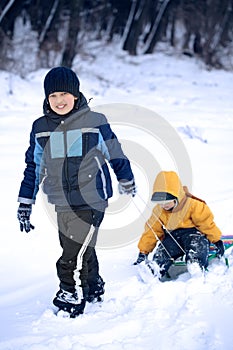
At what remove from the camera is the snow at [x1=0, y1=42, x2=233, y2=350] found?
2332 mm

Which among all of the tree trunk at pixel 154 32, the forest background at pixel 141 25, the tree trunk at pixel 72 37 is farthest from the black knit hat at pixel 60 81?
the tree trunk at pixel 154 32

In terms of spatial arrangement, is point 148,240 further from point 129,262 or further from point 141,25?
point 141,25

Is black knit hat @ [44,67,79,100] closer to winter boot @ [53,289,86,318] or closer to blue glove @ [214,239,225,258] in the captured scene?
winter boot @ [53,289,86,318]

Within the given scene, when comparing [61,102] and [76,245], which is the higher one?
[61,102]

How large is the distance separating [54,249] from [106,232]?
1.76ft

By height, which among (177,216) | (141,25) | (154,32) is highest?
(177,216)

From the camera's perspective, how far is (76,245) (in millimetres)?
2473

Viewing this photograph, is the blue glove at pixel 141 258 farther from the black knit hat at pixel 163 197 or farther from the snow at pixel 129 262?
the black knit hat at pixel 163 197

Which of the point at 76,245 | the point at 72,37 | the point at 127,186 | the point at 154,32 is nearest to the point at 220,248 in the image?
the point at 127,186

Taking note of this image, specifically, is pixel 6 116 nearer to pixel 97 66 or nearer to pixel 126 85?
pixel 126 85

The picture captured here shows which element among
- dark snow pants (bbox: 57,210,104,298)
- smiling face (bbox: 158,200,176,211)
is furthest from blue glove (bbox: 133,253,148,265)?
dark snow pants (bbox: 57,210,104,298)

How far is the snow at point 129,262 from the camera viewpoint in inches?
91.8

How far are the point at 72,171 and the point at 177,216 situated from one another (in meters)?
1.07

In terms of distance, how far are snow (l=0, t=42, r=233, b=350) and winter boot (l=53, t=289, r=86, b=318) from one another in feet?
0.19
